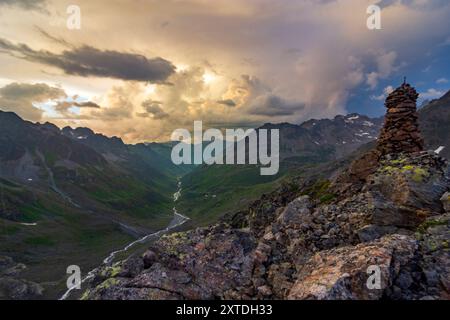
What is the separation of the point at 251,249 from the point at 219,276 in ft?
12.4

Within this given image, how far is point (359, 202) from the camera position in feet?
81.7

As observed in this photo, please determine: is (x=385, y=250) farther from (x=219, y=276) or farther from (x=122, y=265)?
(x=122, y=265)

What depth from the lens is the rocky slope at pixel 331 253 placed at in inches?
628

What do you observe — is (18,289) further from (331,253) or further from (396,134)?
(396,134)

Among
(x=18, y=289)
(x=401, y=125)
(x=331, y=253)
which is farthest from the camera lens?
(x=18, y=289)

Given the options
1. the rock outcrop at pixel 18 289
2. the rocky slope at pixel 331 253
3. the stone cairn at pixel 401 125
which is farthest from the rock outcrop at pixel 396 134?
the rock outcrop at pixel 18 289

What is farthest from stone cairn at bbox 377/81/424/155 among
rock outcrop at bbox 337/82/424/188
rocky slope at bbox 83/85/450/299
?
rocky slope at bbox 83/85/450/299

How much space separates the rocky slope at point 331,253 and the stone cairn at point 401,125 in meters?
0.90

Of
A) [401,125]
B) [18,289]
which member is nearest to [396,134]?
[401,125]

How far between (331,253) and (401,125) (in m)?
18.6

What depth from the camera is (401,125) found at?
30.3m

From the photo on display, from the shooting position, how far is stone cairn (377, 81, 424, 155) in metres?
29.7

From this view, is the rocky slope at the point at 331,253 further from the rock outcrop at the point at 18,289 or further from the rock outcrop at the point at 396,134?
the rock outcrop at the point at 18,289
